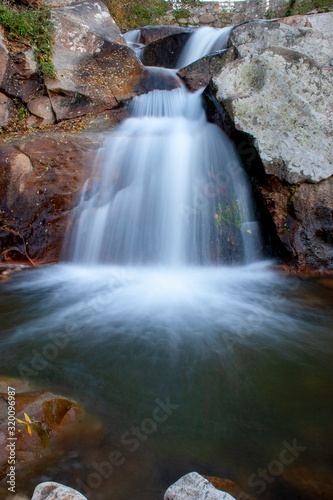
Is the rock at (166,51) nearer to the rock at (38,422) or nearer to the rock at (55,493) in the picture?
→ the rock at (38,422)

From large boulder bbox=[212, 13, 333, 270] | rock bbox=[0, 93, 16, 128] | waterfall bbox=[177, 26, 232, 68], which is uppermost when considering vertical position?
waterfall bbox=[177, 26, 232, 68]

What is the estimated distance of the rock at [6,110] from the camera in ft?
22.5

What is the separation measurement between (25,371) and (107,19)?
9.90 metres

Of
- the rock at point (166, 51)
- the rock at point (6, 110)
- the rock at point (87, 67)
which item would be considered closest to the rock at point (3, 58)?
the rock at point (6, 110)

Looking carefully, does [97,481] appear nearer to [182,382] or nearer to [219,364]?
[182,382]

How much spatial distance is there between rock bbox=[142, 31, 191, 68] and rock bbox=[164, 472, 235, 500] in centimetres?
1105

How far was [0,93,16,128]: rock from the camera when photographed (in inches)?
271

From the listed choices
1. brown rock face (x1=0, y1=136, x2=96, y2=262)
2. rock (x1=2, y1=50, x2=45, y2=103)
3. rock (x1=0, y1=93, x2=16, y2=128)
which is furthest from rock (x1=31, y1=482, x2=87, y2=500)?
rock (x1=2, y1=50, x2=45, y2=103)

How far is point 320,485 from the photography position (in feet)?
5.13

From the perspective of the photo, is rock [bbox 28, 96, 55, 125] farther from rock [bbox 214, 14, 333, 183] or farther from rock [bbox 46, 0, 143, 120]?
rock [bbox 214, 14, 333, 183]

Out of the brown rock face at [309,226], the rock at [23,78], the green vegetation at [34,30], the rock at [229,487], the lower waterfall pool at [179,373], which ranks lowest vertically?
the rock at [229,487]

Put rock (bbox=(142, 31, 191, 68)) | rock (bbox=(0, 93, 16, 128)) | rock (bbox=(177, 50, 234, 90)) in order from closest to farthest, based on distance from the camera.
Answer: rock (bbox=(0, 93, 16, 128)) → rock (bbox=(177, 50, 234, 90)) → rock (bbox=(142, 31, 191, 68))

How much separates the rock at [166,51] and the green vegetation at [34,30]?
10.8 feet

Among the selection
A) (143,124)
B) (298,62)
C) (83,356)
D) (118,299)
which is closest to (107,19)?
(143,124)
